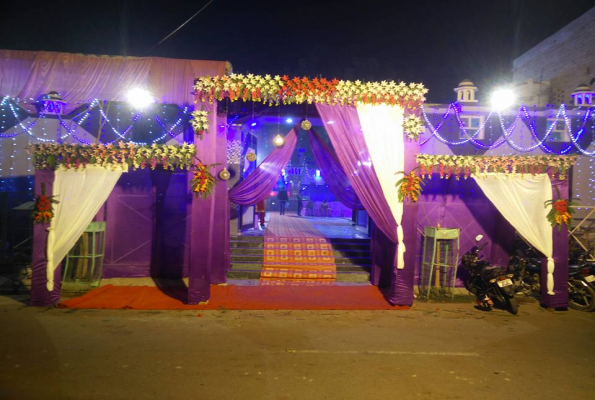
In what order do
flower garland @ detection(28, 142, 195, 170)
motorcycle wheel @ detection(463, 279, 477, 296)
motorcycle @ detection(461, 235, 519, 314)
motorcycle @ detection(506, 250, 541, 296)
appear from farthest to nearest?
motorcycle @ detection(506, 250, 541, 296), motorcycle wheel @ detection(463, 279, 477, 296), flower garland @ detection(28, 142, 195, 170), motorcycle @ detection(461, 235, 519, 314)

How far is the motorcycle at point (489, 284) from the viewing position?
815cm

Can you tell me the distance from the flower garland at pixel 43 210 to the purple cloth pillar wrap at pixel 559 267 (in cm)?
1090

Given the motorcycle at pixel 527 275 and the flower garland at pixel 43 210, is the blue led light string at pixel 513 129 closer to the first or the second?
the motorcycle at pixel 527 275

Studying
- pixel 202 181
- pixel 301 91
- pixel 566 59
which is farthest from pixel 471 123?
pixel 202 181

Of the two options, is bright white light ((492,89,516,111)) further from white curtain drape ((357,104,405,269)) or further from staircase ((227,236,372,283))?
staircase ((227,236,372,283))

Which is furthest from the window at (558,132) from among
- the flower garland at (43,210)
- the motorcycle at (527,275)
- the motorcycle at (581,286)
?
the flower garland at (43,210)

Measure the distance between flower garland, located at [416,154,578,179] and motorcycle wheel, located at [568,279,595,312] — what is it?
2465 mm

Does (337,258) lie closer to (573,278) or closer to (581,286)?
(573,278)

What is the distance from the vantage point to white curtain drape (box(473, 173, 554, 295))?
8906mm

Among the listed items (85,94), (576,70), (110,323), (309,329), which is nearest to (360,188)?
(309,329)

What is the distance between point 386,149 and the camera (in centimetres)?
868

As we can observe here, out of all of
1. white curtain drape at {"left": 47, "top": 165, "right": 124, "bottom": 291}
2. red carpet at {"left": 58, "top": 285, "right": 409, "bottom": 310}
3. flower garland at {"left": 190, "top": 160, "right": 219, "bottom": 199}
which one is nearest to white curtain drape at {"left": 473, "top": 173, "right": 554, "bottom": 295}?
red carpet at {"left": 58, "top": 285, "right": 409, "bottom": 310}

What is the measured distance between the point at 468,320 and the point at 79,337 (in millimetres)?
7001

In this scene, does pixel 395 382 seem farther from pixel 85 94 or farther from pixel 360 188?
pixel 85 94
